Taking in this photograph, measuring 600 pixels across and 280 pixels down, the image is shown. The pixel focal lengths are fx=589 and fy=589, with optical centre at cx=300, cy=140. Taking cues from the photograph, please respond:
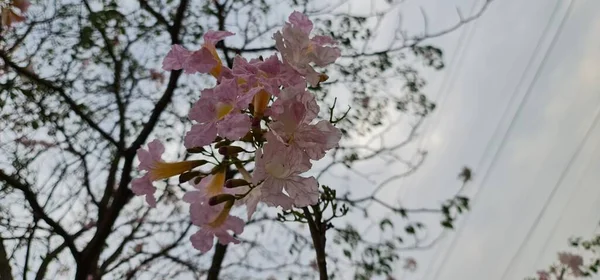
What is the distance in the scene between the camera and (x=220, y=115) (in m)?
0.64

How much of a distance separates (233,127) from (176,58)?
167mm

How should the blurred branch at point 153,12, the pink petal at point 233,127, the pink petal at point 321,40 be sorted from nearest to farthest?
the pink petal at point 233,127 → the pink petal at point 321,40 → the blurred branch at point 153,12

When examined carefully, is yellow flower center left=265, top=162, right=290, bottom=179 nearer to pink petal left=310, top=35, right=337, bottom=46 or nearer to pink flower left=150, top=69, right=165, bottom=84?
pink petal left=310, top=35, right=337, bottom=46

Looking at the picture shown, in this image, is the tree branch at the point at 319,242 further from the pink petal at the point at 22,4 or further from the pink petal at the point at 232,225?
the pink petal at the point at 22,4

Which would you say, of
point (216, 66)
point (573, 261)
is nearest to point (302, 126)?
point (216, 66)

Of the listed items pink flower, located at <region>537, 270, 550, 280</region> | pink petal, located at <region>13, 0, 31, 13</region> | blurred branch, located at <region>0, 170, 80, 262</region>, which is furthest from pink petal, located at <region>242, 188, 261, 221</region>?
pink flower, located at <region>537, 270, 550, 280</region>

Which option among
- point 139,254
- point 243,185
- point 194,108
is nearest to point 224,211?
point 243,185

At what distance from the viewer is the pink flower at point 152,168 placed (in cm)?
81

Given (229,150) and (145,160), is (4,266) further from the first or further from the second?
(229,150)

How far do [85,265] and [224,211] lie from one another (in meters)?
1.71

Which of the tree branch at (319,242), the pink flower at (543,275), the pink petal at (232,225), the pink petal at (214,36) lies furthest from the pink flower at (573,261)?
the pink petal at (214,36)

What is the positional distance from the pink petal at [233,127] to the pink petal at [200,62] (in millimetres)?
108

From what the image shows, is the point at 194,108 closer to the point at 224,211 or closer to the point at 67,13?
the point at 224,211

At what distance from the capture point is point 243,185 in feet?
2.52
